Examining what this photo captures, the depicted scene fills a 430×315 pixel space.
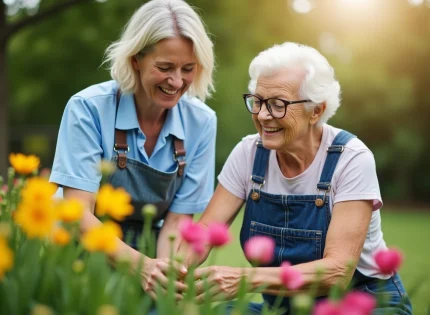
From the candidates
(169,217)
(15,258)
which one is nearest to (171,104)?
(169,217)

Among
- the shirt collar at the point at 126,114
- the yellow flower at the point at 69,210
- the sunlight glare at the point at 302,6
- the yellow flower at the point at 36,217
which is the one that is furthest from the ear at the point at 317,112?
the sunlight glare at the point at 302,6

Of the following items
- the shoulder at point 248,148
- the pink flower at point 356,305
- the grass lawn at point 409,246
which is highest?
the shoulder at point 248,148

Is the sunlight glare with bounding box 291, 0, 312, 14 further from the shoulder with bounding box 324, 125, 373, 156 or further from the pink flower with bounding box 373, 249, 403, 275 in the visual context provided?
the pink flower with bounding box 373, 249, 403, 275

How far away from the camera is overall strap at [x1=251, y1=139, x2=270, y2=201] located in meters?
3.15

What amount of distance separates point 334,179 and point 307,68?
49 cm

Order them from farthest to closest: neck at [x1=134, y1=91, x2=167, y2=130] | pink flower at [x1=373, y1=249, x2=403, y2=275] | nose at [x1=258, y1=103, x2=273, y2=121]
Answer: neck at [x1=134, y1=91, x2=167, y2=130] → nose at [x1=258, y1=103, x2=273, y2=121] → pink flower at [x1=373, y1=249, x2=403, y2=275]

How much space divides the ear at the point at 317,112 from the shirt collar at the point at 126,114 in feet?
3.00

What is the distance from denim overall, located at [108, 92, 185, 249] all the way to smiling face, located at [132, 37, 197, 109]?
0.85ft

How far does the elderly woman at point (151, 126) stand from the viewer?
3250 millimetres

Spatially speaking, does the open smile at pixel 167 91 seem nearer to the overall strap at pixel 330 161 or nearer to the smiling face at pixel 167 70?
the smiling face at pixel 167 70

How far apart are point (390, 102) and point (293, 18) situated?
3.28 m

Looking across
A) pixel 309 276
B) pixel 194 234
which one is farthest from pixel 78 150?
pixel 194 234

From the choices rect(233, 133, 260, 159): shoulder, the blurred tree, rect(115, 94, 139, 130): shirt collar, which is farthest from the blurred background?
rect(233, 133, 260, 159): shoulder

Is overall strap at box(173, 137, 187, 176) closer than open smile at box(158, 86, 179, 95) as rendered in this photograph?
No
